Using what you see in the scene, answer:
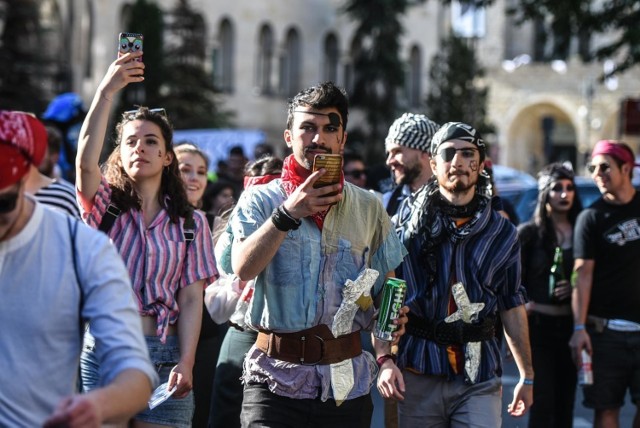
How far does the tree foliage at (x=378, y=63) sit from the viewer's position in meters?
44.2

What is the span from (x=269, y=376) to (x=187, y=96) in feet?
105

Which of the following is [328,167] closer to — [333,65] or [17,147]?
[17,147]

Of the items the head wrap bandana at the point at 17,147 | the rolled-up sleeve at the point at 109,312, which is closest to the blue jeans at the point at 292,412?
the rolled-up sleeve at the point at 109,312

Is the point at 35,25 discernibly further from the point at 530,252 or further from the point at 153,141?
the point at 153,141

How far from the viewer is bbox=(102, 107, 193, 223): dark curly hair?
5723 mm

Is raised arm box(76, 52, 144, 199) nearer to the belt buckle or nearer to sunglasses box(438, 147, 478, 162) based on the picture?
the belt buckle

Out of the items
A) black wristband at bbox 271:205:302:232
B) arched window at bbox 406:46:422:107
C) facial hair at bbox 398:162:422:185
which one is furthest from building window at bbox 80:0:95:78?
black wristband at bbox 271:205:302:232

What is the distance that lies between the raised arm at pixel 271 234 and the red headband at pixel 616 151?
12.7 feet

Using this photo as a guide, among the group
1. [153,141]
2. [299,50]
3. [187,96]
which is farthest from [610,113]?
[153,141]

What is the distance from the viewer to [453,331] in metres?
5.96

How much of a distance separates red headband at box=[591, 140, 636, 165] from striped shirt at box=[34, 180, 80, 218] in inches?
159

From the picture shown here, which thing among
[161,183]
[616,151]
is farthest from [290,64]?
[161,183]

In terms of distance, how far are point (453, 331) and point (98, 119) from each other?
1.97 meters

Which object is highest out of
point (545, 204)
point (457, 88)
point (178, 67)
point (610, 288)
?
point (178, 67)
